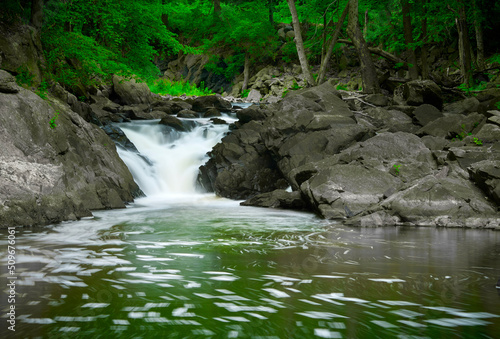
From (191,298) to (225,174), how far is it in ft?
32.3

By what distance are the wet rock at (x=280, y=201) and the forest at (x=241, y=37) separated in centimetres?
668

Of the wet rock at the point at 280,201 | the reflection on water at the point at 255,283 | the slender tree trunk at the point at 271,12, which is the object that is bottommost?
the reflection on water at the point at 255,283

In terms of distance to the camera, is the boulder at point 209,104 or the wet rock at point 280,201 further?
the boulder at point 209,104

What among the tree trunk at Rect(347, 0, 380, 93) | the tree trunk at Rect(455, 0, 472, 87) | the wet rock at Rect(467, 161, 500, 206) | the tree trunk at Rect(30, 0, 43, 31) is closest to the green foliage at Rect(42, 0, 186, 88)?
the tree trunk at Rect(30, 0, 43, 31)

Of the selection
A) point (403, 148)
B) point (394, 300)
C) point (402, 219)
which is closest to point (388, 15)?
point (403, 148)

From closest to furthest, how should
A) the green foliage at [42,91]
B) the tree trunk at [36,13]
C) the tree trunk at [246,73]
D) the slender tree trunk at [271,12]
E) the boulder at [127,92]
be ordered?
1. the green foliage at [42,91]
2. the tree trunk at [36,13]
3. the boulder at [127,92]
4. the slender tree trunk at [271,12]
5. the tree trunk at [246,73]

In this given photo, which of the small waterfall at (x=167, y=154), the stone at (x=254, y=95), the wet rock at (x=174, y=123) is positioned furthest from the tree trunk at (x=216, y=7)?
the wet rock at (x=174, y=123)

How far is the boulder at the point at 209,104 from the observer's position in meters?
20.8

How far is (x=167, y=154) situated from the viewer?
600 inches

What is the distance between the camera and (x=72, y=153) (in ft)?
34.8

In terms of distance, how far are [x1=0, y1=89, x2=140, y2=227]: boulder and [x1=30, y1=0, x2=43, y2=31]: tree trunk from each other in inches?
130

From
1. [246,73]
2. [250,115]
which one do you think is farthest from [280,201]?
[246,73]

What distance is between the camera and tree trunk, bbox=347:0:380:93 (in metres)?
18.8

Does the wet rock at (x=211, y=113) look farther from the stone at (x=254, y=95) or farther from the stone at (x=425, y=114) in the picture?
the stone at (x=254, y=95)
